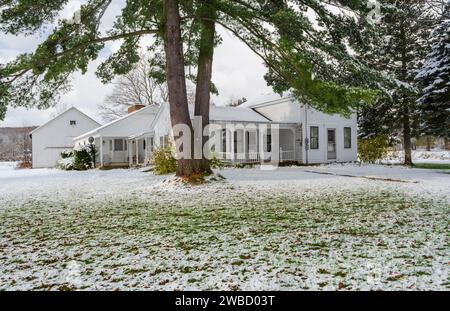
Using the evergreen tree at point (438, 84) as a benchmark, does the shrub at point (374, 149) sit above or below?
below

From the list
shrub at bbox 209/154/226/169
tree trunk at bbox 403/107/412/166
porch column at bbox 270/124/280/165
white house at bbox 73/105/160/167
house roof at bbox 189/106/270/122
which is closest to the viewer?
shrub at bbox 209/154/226/169

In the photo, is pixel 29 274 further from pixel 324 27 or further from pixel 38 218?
pixel 324 27

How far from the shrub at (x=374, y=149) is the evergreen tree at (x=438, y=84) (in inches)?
137

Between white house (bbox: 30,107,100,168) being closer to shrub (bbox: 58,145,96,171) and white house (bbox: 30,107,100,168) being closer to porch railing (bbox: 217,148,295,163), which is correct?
shrub (bbox: 58,145,96,171)

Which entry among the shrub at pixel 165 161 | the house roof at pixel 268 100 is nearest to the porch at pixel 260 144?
the house roof at pixel 268 100

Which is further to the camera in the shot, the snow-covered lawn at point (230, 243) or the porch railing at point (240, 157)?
the porch railing at point (240, 157)

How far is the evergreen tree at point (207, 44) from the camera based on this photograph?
974 centimetres

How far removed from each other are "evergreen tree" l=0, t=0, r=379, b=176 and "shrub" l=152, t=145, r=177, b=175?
4.85 metres

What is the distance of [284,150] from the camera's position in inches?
958

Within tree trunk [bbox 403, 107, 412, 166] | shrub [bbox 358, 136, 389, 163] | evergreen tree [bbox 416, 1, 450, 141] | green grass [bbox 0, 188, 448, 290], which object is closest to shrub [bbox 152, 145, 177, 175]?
green grass [bbox 0, 188, 448, 290]

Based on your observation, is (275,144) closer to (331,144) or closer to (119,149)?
(331,144)

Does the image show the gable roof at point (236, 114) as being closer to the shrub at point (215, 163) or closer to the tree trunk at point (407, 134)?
the shrub at point (215, 163)

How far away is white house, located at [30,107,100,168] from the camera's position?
34.6 m
